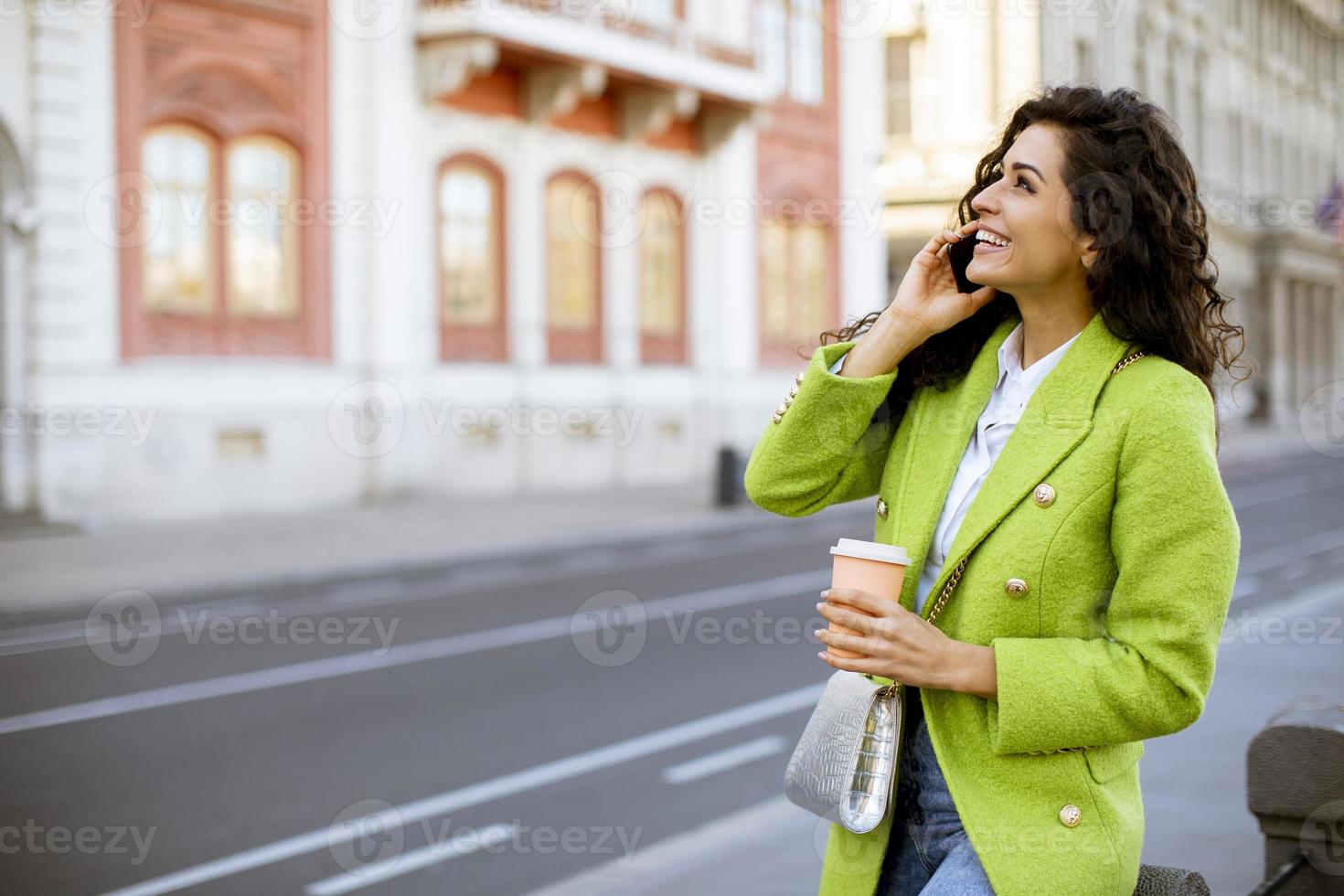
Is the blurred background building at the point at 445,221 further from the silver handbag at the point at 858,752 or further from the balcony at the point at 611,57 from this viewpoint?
the silver handbag at the point at 858,752

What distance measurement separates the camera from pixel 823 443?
7.70ft

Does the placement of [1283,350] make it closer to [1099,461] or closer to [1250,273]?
[1250,273]

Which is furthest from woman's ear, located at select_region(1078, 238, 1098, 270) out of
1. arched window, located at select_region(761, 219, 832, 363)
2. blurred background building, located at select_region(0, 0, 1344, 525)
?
arched window, located at select_region(761, 219, 832, 363)

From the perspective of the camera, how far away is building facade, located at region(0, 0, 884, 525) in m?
16.3

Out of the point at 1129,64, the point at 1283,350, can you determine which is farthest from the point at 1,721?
the point at 1283,350

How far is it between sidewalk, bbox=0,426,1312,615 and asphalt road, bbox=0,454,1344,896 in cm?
94

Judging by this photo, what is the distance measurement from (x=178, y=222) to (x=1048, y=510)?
683 inches

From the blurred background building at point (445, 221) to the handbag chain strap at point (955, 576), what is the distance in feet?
33.1

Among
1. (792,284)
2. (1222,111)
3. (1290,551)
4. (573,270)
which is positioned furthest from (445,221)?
(1222,111)

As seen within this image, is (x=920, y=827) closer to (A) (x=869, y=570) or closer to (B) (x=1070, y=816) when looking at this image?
(B) (x=1070, y=816)

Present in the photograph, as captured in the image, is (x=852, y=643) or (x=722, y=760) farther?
(x=722, y=760)

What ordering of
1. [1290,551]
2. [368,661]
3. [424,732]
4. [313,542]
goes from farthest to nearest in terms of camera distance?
[313,542] < [1290,551] < [368,661] < [424,732]

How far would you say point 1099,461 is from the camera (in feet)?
6.66

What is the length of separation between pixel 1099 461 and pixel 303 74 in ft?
61.0
